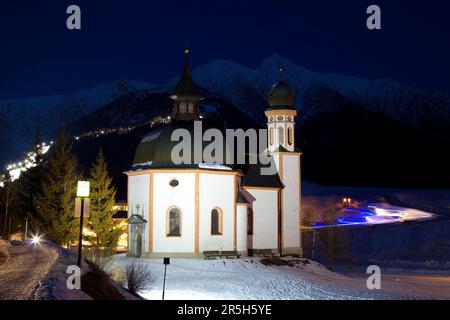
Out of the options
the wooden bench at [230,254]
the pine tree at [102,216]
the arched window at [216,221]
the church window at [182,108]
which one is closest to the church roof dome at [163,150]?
the church window at [182,108]

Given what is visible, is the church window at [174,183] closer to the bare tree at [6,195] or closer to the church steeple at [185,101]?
the church steeple at [185,101]

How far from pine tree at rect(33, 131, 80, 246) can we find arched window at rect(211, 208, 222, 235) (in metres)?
A: 8.77

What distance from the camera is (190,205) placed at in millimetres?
41500

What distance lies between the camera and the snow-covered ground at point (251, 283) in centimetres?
2875

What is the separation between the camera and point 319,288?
32.8 m

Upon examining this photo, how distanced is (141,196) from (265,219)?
381 inches

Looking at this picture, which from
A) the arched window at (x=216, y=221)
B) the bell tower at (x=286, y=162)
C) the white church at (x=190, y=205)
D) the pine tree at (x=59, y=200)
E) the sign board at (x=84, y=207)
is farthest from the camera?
the bell tower at (x=286, y=162)

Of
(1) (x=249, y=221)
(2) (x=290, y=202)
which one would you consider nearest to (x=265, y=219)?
(1) (x=249, y=221)

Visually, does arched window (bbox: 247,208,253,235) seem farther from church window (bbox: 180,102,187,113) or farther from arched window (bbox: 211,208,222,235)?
church window (bbox: 180,102,187,113)

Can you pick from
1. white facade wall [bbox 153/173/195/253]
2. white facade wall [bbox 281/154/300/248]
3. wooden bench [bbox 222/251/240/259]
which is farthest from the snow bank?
white facade wall [bbox 281/154/300/248]

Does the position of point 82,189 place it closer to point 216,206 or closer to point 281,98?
point 216,206

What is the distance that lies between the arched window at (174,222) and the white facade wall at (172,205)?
0.22 m

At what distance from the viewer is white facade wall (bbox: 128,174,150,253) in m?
41.6

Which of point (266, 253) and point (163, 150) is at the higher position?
point (163, 150)
